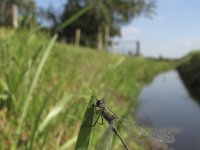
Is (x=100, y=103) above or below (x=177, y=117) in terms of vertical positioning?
below

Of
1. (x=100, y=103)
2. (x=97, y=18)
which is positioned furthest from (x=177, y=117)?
(x=97, y=18)

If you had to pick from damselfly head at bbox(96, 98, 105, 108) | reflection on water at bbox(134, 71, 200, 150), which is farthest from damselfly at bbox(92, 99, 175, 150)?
reflection on water at bbox(134, 71, 200, 150)

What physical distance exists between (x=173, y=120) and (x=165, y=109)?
1826 mm

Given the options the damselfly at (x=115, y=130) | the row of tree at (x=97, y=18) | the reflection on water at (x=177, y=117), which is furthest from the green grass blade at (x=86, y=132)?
the row of tree at (x=97, y=18)

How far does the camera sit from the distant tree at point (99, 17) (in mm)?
35281

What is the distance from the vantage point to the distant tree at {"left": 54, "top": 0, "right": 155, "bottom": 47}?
3528 cm

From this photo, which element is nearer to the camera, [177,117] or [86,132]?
[86,132]

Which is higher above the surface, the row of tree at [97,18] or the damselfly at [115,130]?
the row of tree at [97,18]

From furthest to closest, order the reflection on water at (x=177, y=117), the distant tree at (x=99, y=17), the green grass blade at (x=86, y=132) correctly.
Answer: the distant tree at (x=99, y=17) < the reflection on water at (x=177, y=117) < the green grass blade at (x=86, y=132)

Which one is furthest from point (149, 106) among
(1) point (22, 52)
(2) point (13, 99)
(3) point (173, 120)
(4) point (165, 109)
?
(2) point (13, 99)

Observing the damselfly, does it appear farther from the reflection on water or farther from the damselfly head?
the reflection on water

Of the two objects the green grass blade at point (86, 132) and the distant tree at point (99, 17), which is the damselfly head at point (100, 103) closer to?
the green grass blade at point (86, 132)

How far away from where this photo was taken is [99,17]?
3494 centimetres

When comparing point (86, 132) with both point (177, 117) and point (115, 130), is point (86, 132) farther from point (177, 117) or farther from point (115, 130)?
point (177, 117)
